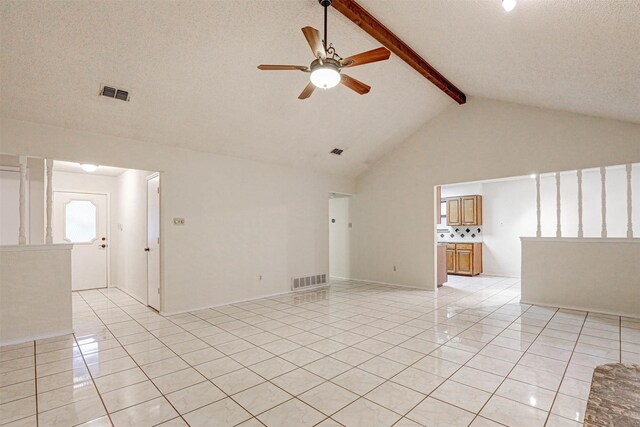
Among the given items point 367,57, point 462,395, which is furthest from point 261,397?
point 367,57

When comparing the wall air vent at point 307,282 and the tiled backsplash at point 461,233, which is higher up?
the tiled backsplash at point 461,233

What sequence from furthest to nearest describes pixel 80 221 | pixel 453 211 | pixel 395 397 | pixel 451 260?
pixel 453 211 < pixel 451 260 < pixel 80 221 < pixel 395 397

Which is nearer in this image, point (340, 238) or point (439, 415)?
point (439, 415)

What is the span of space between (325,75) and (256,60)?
143 cm

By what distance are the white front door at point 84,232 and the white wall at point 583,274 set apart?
8.74 m

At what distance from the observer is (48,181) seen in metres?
4.03

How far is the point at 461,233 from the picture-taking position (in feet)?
29.6

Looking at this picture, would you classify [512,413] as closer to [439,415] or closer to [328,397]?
[439,415]

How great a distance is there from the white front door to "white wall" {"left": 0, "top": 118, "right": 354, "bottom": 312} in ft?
11.7

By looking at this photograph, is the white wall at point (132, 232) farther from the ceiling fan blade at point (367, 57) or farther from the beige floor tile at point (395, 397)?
the beige floor tile at point (395, 397)

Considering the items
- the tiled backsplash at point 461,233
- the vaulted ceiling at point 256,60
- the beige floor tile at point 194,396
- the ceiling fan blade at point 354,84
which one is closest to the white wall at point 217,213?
the vaulted ceiling at point 256,60

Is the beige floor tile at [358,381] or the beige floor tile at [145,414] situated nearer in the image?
the beige floor tile at [145,414]

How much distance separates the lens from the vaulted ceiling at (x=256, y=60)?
2719 mm

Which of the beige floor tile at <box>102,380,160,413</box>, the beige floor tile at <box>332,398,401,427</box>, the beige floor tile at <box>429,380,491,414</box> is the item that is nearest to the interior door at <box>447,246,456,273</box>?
the beige floor tile at <box>429,380,491,414</box>
